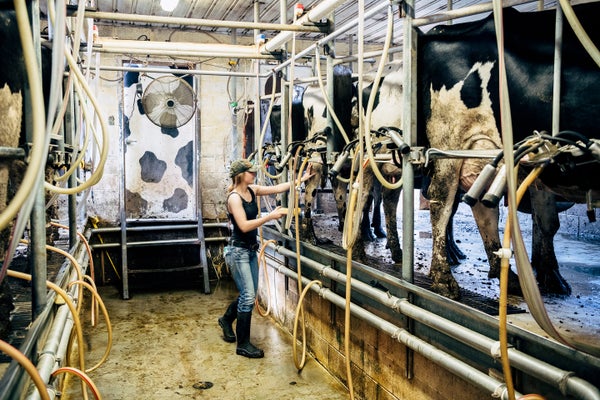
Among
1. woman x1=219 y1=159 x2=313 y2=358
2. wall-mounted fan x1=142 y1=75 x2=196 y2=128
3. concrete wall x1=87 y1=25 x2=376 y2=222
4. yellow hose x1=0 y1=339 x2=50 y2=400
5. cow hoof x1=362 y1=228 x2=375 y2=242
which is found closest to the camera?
yellow hose x1=0 y1=339 x2=50 y2=400

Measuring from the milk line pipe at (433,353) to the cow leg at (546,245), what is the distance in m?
1.07

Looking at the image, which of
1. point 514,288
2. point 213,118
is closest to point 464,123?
point 514,288

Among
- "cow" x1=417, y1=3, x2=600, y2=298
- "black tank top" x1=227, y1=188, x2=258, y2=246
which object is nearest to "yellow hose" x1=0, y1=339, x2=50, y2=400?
"cow" x1=417, y1=3, x2=600, y2=298

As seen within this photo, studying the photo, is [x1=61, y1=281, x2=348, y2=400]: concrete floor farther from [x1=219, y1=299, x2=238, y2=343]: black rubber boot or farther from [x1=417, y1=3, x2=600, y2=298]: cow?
[x1=417, y1=3, x2=600, y2=298]: cow

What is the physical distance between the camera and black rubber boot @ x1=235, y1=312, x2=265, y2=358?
484 centimetres

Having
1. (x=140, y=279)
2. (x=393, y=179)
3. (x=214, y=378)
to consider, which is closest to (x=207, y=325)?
(x=214, y=378)

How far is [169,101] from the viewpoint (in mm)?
7727

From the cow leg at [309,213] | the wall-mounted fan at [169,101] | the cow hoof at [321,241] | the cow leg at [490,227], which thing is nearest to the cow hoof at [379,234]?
the cow leg at [309,213]

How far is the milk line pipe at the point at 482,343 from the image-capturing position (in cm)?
200

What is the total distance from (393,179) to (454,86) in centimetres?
251

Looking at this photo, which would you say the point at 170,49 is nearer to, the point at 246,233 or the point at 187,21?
the point at 187,21

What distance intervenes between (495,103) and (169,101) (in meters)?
5.63

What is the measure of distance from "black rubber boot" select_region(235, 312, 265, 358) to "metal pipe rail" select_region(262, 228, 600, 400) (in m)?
1.16

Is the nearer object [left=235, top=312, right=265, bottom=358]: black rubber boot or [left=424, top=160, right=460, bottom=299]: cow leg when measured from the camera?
[left=424, top=160, right=460, bottom=299]: cow leg
